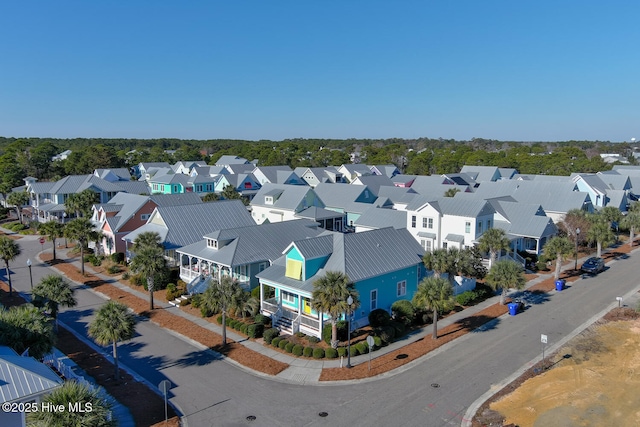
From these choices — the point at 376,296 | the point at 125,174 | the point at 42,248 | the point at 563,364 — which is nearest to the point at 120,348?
the point at 376,296

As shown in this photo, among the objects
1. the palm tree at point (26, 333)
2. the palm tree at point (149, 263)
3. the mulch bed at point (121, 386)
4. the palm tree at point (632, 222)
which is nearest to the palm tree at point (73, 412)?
the mulch bed at point (121, 386)

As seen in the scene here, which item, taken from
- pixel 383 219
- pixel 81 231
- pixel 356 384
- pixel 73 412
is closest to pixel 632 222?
pixel 383 219

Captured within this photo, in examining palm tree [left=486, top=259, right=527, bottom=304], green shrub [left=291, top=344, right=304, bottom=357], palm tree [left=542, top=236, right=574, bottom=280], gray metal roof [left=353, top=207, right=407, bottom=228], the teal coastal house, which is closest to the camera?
green shrub [left=291, top=344, right=304, bottom=357]

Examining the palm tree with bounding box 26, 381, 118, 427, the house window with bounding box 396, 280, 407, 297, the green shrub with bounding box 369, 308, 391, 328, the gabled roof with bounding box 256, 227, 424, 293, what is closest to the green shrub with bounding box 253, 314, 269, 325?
the gabled roof with bounding box 256, 227, 424, 293

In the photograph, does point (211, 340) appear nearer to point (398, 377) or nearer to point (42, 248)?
point (398, 377)

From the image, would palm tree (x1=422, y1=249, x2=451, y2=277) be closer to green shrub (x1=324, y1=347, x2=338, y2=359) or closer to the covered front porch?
the covered front porch

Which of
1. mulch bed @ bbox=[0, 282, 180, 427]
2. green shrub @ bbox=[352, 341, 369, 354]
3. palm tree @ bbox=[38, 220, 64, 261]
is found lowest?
mulch bed @ bbox=[0, 282, 180, 427]
